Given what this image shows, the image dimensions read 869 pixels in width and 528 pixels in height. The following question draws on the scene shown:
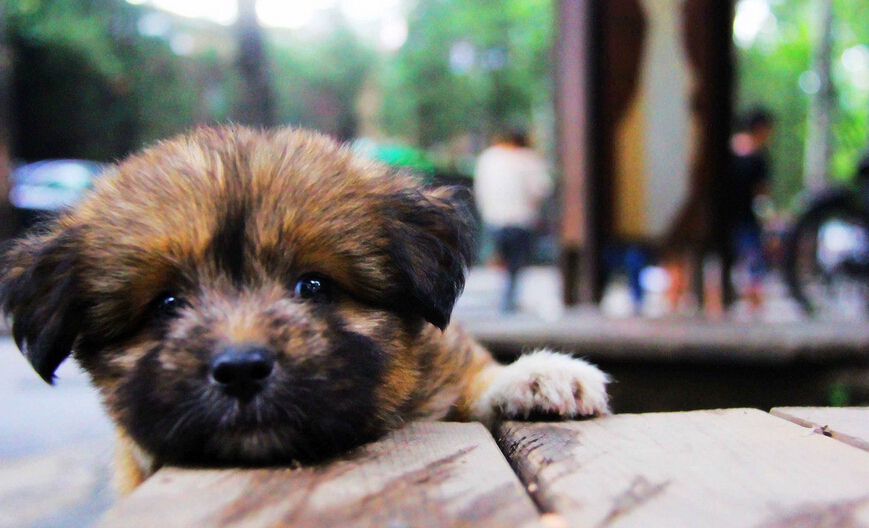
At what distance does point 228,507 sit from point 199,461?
48cm

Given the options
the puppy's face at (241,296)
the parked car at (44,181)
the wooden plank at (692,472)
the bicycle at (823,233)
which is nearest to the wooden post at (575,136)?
the bicycle at (823,233)

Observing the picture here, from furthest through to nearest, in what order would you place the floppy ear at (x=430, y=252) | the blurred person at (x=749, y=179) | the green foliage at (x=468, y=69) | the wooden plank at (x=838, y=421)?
the green foliage at (x=468, y=69) < the blurred person at (x=749, y=179) < the floppy ear at (x=430, y=252) < the wooden plank at (x=838, y=421)

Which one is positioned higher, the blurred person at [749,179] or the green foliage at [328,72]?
the green foliage at [328,72]

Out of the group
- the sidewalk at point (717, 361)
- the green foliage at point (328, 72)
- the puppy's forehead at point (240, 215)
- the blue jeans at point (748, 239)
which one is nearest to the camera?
the puppy's forehead at point (240, 215)

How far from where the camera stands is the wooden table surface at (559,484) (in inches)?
48.4

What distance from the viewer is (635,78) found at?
6.34 meters

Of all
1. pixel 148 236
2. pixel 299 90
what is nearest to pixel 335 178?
pixel 148 236

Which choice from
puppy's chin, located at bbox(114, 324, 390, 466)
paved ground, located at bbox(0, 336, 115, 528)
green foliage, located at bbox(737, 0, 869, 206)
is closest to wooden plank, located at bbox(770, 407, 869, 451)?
puppy's chin, located at bbox(114, 324, 390, 466)

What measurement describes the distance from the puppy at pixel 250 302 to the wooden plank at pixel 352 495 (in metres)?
0.14

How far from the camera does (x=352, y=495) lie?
53.6 inches

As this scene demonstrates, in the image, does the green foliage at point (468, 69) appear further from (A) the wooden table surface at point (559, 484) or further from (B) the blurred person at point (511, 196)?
(A) the wooden table surface at point (559, 484)

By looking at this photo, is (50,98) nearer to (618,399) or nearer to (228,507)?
(618,399)

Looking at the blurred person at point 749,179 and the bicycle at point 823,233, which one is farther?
the blurred person at point 749,179

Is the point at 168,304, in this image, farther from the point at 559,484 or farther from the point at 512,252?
the point at 512,252
